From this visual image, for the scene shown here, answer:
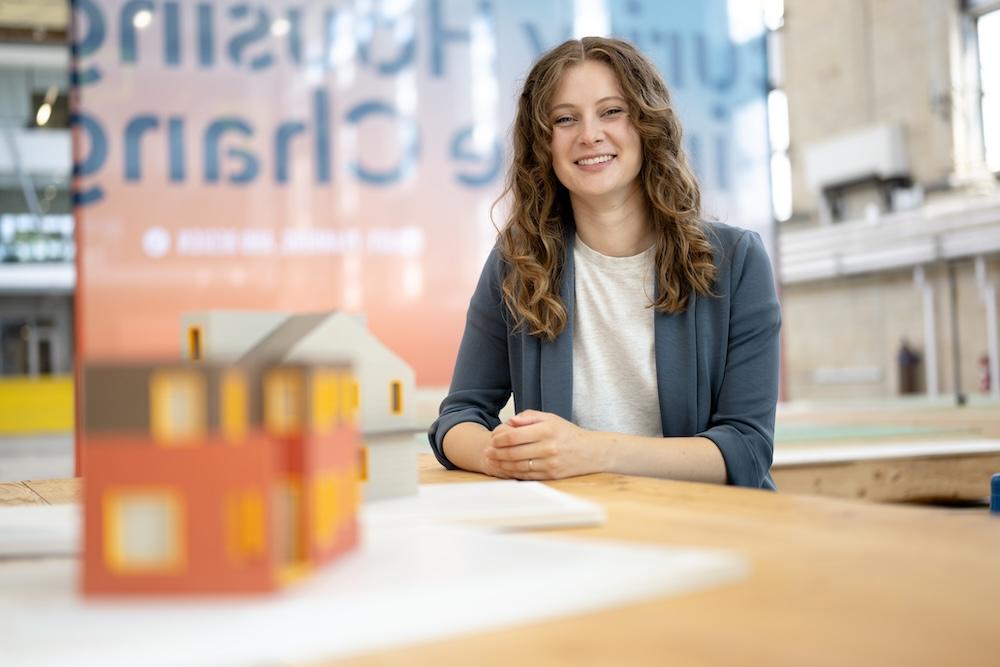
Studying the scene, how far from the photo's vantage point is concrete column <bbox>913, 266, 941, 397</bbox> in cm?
826

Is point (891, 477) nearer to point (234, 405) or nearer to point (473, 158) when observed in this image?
point (473, 158)

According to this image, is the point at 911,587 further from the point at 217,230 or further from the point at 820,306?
the point at 820,306

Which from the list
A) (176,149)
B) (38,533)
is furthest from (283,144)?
(38,533)

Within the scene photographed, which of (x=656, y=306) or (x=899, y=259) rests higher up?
(x=899, y=259)

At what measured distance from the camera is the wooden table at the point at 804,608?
0.45m

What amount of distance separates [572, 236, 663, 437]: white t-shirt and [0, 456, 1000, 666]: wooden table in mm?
832

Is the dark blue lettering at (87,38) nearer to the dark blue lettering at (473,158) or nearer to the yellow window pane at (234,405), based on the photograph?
the dark blue lettering at (473,158)

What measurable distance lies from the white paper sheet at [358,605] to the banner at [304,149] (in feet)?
10.1

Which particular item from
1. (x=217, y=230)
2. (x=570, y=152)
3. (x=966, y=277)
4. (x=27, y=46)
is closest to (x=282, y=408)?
(x=570, y=152)

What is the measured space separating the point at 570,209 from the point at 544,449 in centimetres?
71

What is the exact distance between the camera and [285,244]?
3.83 metres

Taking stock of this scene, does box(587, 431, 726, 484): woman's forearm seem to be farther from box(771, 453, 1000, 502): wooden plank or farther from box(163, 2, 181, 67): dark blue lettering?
box(163, 2, 181, 67): dark blue lettering

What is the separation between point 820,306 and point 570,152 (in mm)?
8621

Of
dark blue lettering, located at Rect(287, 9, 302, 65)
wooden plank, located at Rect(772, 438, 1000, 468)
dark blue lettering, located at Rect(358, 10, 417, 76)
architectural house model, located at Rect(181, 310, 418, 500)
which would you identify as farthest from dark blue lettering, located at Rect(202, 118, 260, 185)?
architectural house model, located at Rect(181, 310, 418, 500)
